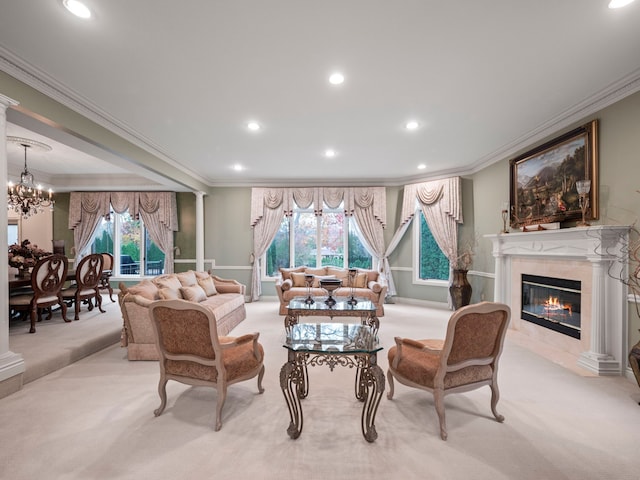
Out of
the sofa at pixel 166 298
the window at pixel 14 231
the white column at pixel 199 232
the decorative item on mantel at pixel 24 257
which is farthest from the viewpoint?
the window at pixel 14 231

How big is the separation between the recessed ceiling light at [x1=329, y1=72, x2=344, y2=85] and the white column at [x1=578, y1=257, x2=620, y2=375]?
322cm

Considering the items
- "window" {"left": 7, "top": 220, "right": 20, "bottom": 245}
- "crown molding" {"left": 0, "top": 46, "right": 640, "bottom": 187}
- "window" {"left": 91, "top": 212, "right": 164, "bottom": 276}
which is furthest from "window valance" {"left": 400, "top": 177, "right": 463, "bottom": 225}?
"window" {"left": 7, "top": 220, "right": 20, "bottom": 245}

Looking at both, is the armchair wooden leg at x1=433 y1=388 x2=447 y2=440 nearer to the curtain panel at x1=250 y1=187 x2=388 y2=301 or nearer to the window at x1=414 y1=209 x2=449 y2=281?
the window at x1=414 y1=209 x2=449 y2=281

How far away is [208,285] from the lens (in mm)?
5355

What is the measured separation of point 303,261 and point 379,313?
2.46 m

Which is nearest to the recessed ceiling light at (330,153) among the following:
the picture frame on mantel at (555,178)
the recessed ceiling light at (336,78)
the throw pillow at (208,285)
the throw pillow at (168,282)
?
the recessed ceiling light at (336,78)

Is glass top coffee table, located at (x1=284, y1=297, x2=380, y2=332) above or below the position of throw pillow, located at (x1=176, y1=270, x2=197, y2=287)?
below

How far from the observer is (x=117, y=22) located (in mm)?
2215

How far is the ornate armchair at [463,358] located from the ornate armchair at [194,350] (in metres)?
1.30

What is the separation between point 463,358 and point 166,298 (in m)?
3.30

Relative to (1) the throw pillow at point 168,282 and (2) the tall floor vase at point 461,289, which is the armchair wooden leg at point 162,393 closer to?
(1) the throw pillow at point 168,282

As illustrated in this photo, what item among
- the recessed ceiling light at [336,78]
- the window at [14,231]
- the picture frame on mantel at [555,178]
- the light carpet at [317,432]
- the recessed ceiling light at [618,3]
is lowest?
the light carpet at [317,432]

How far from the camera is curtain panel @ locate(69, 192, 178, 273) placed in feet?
25.1

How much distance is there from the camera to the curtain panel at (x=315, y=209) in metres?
7.10
